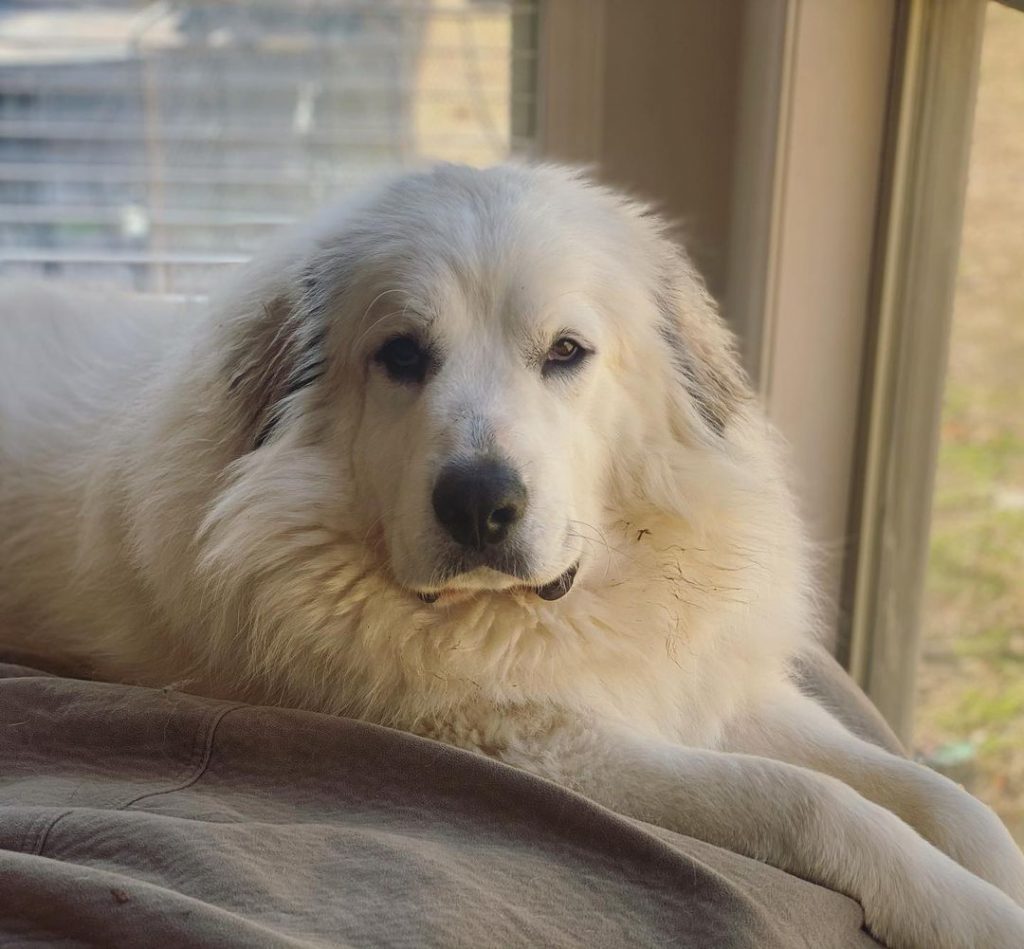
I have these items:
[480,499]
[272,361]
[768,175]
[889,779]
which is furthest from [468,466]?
[768,175]

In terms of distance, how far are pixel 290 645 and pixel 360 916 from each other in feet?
1.73

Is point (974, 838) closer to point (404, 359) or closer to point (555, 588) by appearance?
point (555, 588)

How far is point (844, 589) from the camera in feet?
8.76

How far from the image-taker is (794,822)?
1.32 meters

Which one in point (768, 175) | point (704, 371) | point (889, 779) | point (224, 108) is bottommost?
point (889, 779)

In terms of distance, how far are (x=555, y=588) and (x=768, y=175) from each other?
1.45 metres

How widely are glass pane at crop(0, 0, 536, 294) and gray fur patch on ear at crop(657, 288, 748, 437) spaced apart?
1.65 meters

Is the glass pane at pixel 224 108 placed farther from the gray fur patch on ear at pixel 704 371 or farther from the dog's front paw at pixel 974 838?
the dog's front paw at pixel 974 838

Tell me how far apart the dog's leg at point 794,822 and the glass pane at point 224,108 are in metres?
2.19

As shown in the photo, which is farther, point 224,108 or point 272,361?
point 224,108

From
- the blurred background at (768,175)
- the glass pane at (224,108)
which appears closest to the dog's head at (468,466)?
the blurred background at (768,175)

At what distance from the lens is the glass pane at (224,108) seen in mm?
3168

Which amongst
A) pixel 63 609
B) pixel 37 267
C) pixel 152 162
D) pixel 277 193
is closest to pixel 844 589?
pixel 63 609

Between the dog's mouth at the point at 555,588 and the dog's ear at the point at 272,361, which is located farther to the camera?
the dog's ear at the point at 272,361
